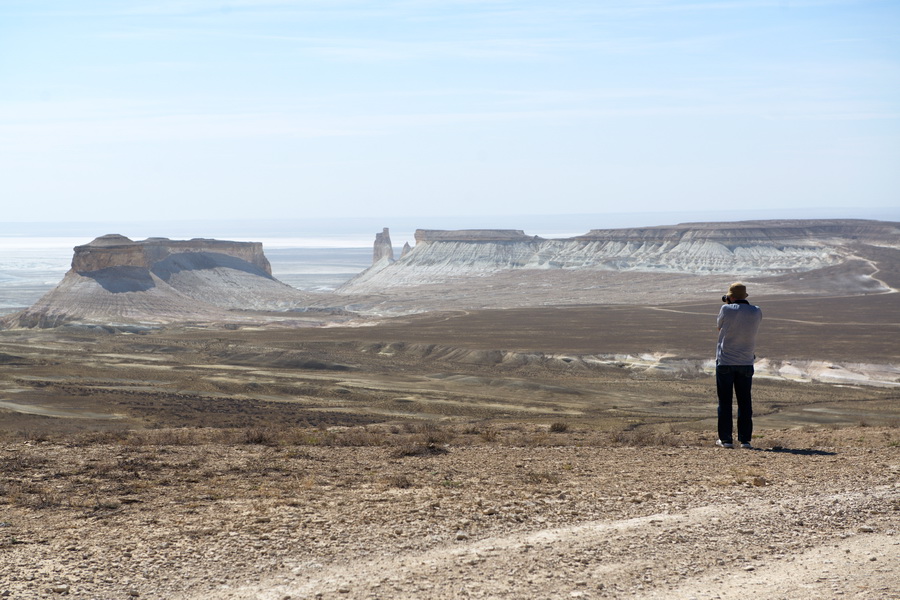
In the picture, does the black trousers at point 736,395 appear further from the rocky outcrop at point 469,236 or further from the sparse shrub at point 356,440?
the rocky outcrop at point 469,236

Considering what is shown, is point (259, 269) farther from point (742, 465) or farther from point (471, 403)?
point (742, 465)

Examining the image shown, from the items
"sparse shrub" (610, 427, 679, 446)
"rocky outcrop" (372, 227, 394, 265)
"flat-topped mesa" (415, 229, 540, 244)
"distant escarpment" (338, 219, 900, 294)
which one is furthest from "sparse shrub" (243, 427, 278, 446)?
"rocky outcrop" (372, 227, 394, 265)

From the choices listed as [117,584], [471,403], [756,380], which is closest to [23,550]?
[117,584]

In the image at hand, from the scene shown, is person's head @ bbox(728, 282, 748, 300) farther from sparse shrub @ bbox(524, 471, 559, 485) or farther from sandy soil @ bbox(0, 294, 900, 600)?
sparse shrub @ bbox(524, 471, 559, 485)

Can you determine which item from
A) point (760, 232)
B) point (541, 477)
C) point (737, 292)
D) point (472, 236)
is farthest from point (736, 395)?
point (472, 236)

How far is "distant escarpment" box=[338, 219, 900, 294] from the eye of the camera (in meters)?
136

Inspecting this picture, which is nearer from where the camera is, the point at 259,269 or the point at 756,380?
the point at 756,380

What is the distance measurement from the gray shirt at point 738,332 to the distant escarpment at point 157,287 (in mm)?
71591

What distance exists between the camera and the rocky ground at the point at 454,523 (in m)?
6.00

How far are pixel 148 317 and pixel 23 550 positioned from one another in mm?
79542

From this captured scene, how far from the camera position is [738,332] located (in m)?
10.8

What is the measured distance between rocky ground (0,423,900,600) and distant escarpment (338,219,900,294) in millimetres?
121051

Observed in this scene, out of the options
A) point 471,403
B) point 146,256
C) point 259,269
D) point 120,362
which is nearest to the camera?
point 471,403

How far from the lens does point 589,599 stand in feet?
18.7
